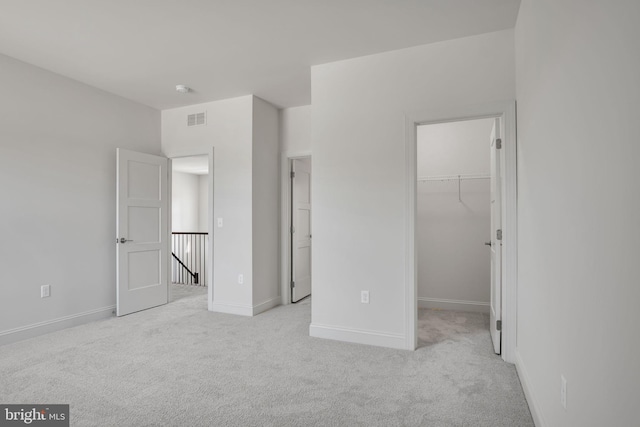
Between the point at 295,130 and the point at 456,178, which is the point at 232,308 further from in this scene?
the point at 456,178

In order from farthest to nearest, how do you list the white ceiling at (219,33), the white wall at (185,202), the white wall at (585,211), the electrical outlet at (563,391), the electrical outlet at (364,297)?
the white wall at (185,202) → the electrical outlet at (364,297) → the white ceiling at (219,33) → the electrical outlet at (563,391) → the white wall at (585,211)

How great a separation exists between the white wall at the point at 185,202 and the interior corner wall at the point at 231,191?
5.59m

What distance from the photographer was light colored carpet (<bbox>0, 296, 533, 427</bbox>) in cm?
204

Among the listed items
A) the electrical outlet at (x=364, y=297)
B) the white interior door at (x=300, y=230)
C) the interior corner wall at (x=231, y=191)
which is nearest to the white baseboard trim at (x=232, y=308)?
the interior corner wall at (x=231, y=191)

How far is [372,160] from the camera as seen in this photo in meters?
3.24

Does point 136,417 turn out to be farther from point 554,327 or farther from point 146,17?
point 146,17

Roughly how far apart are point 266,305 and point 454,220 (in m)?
2.61

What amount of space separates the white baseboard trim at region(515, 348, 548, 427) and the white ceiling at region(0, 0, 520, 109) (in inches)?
99.2


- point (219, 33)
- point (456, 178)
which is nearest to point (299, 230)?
point (456, 178)

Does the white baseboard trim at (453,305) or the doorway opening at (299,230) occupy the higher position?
the doorway opening at (299,230)

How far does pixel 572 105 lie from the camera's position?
1.36 metres

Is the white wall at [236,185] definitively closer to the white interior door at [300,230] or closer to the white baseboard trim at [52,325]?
the white interior door at [300,230]

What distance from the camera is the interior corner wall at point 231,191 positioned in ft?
14.2

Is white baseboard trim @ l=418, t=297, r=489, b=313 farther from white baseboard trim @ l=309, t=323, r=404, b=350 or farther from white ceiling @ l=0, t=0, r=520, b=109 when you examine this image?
white ceiling @ l=0, t=0, r=520, b=109
